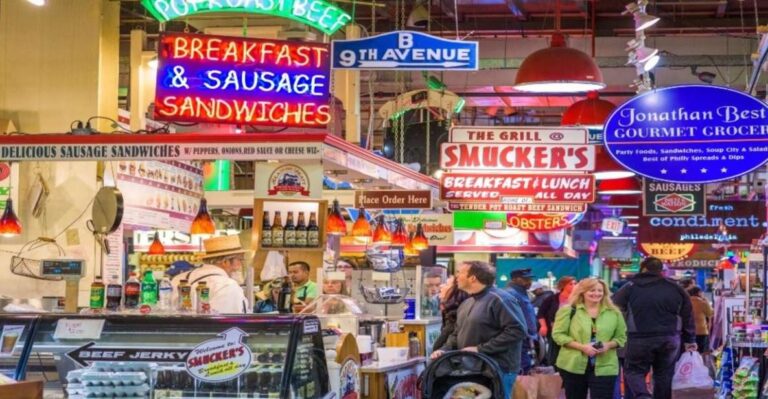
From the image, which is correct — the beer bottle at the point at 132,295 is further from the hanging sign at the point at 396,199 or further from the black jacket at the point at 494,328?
the hanging sign at the point at 396,199

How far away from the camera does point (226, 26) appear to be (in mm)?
16750

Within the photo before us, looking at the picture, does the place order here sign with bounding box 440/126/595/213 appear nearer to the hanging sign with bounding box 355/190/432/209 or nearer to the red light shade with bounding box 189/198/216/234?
the hanging sign with bounding box 355/190/432/209

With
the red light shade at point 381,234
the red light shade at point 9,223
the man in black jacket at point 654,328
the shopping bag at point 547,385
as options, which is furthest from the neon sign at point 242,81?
the red light shade at point 381,234

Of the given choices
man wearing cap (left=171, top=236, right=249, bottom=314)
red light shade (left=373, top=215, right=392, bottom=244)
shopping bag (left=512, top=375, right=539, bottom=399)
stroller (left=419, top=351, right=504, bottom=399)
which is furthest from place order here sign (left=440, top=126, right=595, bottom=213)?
stroller (left=419, top=351, right=504, bottom=399)

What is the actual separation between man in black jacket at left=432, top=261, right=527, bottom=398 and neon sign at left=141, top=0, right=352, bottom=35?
3.11m

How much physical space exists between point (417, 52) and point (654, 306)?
4.89 metres

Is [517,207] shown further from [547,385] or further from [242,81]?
[242,81]

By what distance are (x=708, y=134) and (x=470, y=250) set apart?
13.0 meters

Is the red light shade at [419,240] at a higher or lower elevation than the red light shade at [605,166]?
lower

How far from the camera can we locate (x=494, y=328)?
10719 millimetres

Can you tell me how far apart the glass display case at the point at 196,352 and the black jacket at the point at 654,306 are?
24.0 feet

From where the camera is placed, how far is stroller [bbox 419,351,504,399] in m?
9.95

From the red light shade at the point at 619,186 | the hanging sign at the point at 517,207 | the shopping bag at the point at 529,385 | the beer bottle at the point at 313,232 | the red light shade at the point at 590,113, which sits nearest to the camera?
the shopping bag at the point at 529,385

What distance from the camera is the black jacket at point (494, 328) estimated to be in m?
10.5
